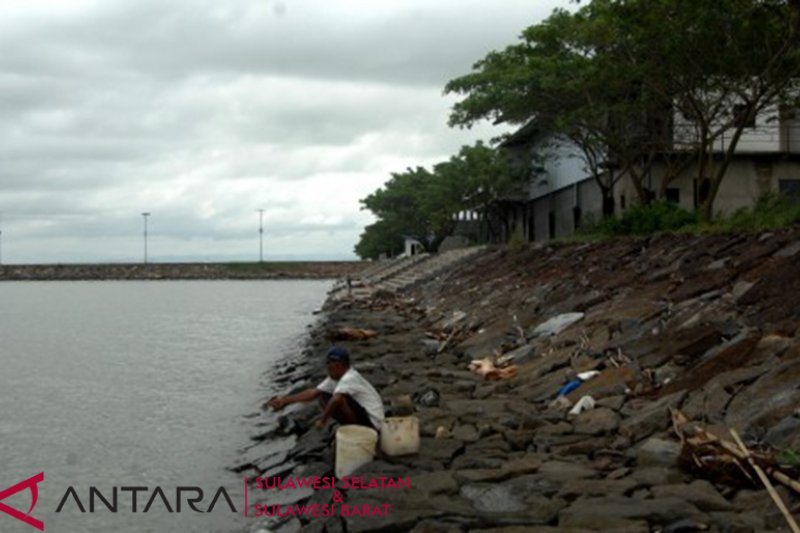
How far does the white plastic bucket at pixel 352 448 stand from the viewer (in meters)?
9.06

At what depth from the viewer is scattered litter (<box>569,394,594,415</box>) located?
34.5 ft

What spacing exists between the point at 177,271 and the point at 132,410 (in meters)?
106

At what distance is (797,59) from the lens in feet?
80.0

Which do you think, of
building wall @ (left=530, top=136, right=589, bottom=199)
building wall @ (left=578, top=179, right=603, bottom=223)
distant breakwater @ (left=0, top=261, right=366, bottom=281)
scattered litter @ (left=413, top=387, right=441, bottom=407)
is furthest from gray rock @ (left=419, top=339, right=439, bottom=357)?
distant breakwater @ (left=0, top=261, right=366, bottom=281)

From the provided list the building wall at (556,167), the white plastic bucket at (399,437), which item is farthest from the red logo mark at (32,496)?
the building wall at (556,167)

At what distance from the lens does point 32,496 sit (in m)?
11.4

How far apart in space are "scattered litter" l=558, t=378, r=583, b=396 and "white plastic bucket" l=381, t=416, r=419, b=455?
117 inches

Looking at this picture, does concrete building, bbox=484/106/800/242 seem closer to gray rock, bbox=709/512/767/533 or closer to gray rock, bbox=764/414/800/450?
gray rock, bbox=764/414/800/450

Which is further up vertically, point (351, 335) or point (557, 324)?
point (557, 324)

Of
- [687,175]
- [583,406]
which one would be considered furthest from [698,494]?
[687,175]

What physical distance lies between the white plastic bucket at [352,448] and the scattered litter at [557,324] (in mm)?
7291

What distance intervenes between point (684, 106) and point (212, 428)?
733 inches

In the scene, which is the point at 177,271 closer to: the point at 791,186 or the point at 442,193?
the point at 442,193

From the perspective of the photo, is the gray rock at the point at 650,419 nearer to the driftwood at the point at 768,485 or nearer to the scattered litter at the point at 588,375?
the driftwood at the point at 768,485
